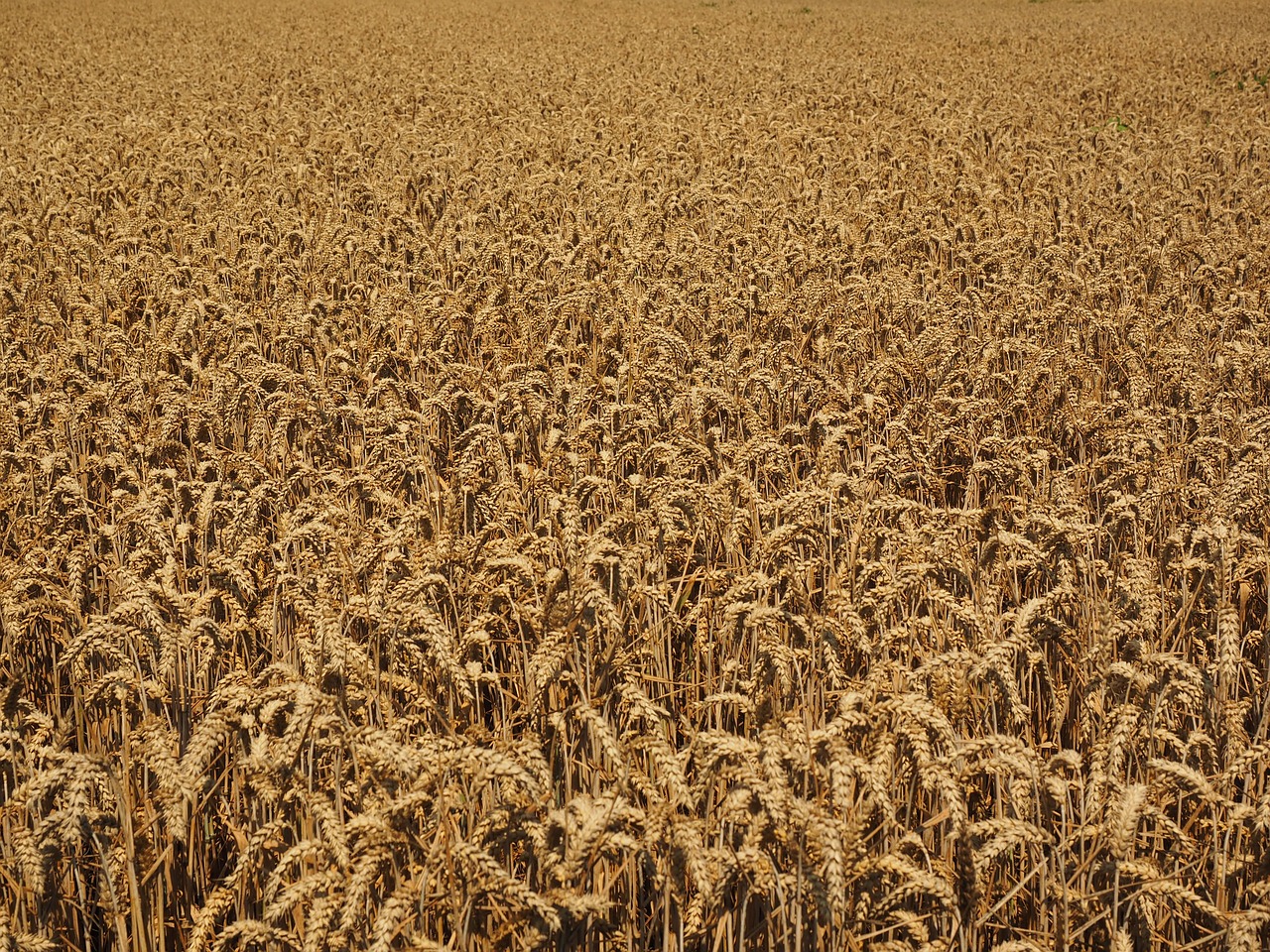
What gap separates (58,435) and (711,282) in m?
3.03

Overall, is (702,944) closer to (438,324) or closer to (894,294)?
(438,324)

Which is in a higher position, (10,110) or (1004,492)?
(10,110)

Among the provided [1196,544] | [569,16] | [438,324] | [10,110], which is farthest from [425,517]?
[569,16]

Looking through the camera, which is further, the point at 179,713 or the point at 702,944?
the point at 179,713

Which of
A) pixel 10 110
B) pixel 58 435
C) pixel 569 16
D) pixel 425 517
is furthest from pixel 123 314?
pixel 569 16

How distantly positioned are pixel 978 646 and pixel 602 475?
5.23ft

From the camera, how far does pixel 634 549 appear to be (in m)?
2.86

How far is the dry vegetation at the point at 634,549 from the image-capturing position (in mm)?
1923

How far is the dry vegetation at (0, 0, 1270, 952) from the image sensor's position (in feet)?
6.31

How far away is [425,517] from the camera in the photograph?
359cm

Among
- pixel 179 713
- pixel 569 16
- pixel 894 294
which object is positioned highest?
pixel 569 16

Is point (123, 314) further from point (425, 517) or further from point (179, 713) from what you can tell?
point (179, 713)

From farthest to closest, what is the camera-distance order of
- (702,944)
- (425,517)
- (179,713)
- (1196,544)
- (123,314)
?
(123,314) < (425,517) < (1196,544) < (179,713) < (702,944)

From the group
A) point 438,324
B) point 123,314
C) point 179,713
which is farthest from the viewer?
point 123,314
